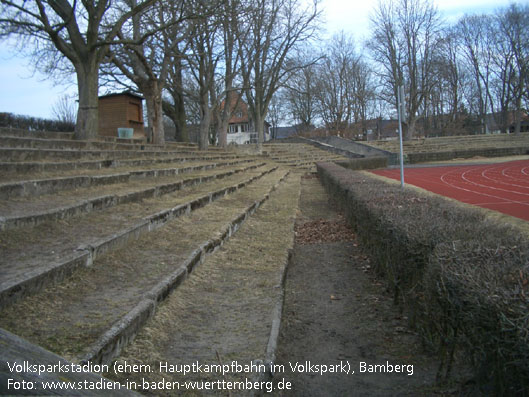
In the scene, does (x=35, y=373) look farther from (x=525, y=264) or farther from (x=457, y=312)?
(x=525, y=264)

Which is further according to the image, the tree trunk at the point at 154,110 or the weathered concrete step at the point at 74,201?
the tree trunk at the point at 154,110

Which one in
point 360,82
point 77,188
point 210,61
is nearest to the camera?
point 77,188

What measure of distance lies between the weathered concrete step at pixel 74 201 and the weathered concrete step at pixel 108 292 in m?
Answer: 0.85

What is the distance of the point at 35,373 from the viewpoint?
1.43m

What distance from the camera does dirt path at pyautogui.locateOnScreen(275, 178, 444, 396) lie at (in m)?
3.27

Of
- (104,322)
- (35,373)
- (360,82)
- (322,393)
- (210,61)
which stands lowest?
(322,393)

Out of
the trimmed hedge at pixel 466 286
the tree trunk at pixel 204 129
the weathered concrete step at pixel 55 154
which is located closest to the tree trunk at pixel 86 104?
the weathered concrete step at pixel 55 154

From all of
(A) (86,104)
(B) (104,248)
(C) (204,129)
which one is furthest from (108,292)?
(C) (204,129)

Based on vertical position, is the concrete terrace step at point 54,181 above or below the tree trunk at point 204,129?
below

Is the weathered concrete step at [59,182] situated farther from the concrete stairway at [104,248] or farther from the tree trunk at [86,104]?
the tree trunk at [86,104]

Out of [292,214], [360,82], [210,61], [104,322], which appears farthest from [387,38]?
[104,322]

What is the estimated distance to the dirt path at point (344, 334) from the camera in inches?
129

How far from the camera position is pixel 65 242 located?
4.16 meters

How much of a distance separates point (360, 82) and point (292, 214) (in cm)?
5844
